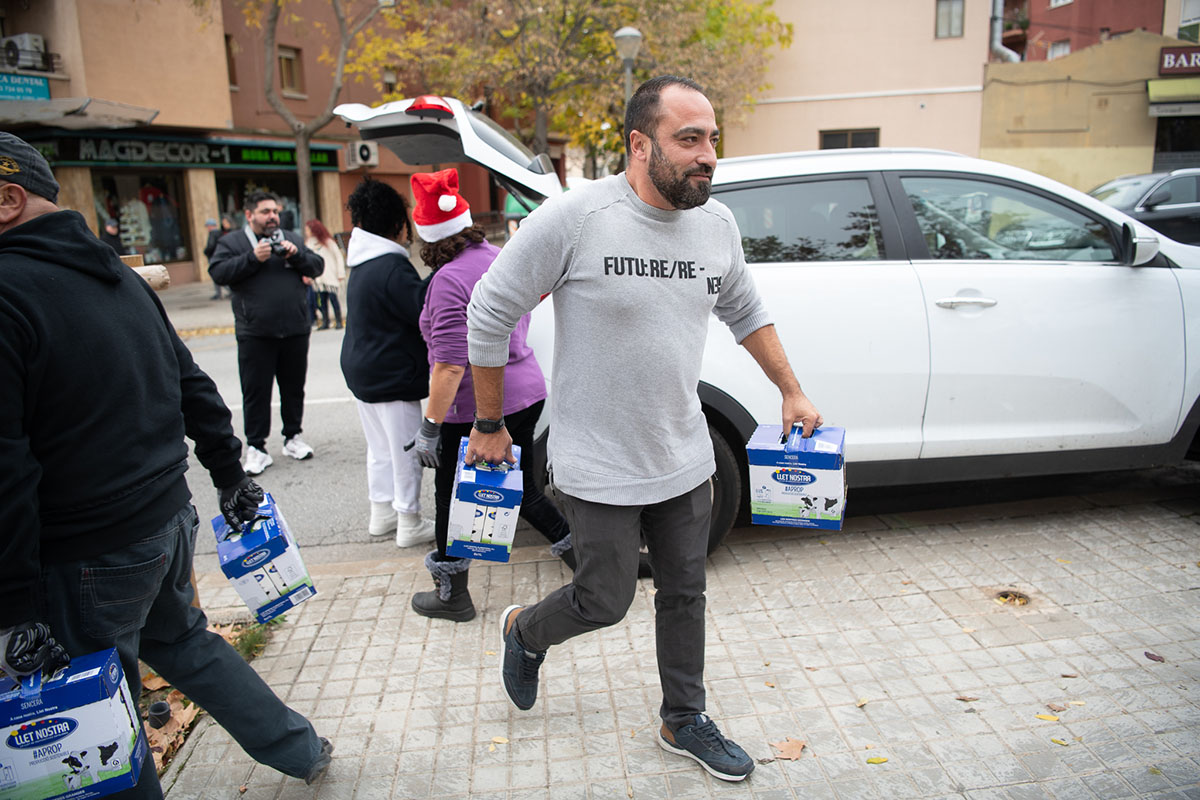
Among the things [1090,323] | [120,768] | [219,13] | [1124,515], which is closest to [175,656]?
[120,768]

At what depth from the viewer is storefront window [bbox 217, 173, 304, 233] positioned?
74.7ft

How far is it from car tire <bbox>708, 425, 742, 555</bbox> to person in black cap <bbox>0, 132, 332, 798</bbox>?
2.20 m

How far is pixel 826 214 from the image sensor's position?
157 inches

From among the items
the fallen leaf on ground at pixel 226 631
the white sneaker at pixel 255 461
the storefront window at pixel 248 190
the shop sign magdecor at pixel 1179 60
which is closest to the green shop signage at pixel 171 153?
the storefront window at pixel 248 190

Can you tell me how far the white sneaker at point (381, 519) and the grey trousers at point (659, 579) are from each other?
2.27m

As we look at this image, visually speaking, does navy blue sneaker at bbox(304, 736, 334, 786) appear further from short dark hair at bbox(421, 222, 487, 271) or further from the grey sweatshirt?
short dark hair at bbox(421, 222, 487, 271)

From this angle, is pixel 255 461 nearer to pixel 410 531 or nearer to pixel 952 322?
pixel 410 531

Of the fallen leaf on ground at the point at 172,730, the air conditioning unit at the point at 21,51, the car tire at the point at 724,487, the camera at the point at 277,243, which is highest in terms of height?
the air conditioning unit at the point at 21,51

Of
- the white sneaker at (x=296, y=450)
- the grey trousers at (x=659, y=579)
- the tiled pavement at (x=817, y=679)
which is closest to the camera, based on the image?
the grey trousers at (x=659, y=579)

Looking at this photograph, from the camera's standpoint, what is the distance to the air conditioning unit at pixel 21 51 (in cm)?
1781

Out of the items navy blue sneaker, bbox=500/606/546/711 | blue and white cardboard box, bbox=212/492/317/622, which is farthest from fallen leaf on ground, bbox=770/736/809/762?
blue and white cardboard box, bbox=212/492/317/622

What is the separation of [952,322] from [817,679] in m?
1.74

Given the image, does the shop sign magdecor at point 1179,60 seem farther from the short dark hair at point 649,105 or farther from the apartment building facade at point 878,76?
the short dark hair at point 649,105

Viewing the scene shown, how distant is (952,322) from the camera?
3867 millimetres
